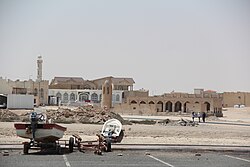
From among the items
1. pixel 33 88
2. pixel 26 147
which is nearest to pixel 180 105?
pixel 33 88

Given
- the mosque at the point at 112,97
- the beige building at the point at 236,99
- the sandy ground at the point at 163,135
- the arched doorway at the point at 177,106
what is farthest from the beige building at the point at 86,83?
the sandy ground at the point at 163,135

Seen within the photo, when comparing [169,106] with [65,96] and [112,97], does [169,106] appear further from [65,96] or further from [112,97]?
[65,96]

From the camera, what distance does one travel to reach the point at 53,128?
14.4 m

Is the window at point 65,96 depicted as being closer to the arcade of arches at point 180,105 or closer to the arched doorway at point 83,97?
the arched doorway at point 83,97

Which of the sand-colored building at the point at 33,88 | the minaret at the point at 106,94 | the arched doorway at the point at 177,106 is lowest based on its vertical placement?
the arched doorway at the point at 177,106

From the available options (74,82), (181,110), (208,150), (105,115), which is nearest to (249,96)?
(181,110)

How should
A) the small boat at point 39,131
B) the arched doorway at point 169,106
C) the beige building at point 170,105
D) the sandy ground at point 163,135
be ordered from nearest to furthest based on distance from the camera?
the small boat at point 39,131 → the sandy ground at point 163,135 → the beige building at point 170,105 → the arched doorway at point 169,106

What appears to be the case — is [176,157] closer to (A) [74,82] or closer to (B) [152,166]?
(B) [152,166]

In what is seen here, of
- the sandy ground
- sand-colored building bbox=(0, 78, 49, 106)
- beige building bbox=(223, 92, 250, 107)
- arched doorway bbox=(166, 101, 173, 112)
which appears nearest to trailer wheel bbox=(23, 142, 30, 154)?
the sandy ground

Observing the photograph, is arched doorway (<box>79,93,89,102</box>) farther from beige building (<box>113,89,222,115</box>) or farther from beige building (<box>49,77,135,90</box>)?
beige building (<box>113,89,222,115</box>)

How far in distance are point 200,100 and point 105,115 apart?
35.3 metres

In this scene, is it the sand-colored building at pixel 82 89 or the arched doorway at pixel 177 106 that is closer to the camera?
the arched doorway at pixel 177 106

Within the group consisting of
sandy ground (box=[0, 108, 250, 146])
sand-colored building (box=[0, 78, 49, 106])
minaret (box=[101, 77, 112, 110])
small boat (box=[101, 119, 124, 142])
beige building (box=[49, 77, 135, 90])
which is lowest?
sandy ground (box=[0, 108, 250, 146])

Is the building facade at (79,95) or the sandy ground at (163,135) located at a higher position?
the building facade at (79,95)
